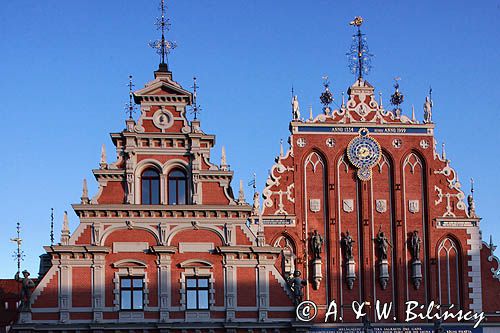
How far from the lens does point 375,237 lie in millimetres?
53531

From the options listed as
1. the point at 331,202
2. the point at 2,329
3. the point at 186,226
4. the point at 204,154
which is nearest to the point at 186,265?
the point at 186,226

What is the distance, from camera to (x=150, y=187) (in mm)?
47125

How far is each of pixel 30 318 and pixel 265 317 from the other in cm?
948

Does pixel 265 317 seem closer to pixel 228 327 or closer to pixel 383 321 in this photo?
pixel 228 327

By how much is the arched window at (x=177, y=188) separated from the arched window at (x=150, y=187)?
1.67 feet

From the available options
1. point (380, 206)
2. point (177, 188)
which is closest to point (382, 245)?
point (380, 206)

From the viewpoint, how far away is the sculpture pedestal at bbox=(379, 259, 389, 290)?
52.9 meters

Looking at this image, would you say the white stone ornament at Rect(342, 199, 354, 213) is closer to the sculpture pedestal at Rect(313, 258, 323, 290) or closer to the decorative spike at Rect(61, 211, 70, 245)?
the sculpture pedestal at Rect(313, 258, 323, 290)

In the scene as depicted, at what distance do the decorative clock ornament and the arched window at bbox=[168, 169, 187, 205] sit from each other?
10151 millimetres

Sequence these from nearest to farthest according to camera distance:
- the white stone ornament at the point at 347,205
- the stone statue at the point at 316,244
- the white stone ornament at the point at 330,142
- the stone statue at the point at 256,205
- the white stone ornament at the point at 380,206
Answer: the stone statue at the point at 256,205, the stone statue at the point at 316,244, the white stone ornament at the point at 347,205, the white stone ornament at the point at 380,206, the white stone ornament at the point at 330,142

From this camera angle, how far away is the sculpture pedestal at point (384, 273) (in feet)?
174

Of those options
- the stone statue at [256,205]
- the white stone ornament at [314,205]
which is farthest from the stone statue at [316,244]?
the stone statue at [256,205]

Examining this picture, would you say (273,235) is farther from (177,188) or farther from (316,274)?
(177,188)

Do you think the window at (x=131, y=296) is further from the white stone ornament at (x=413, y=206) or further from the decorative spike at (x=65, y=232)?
the white stone ornament at (x=413, y=206)
